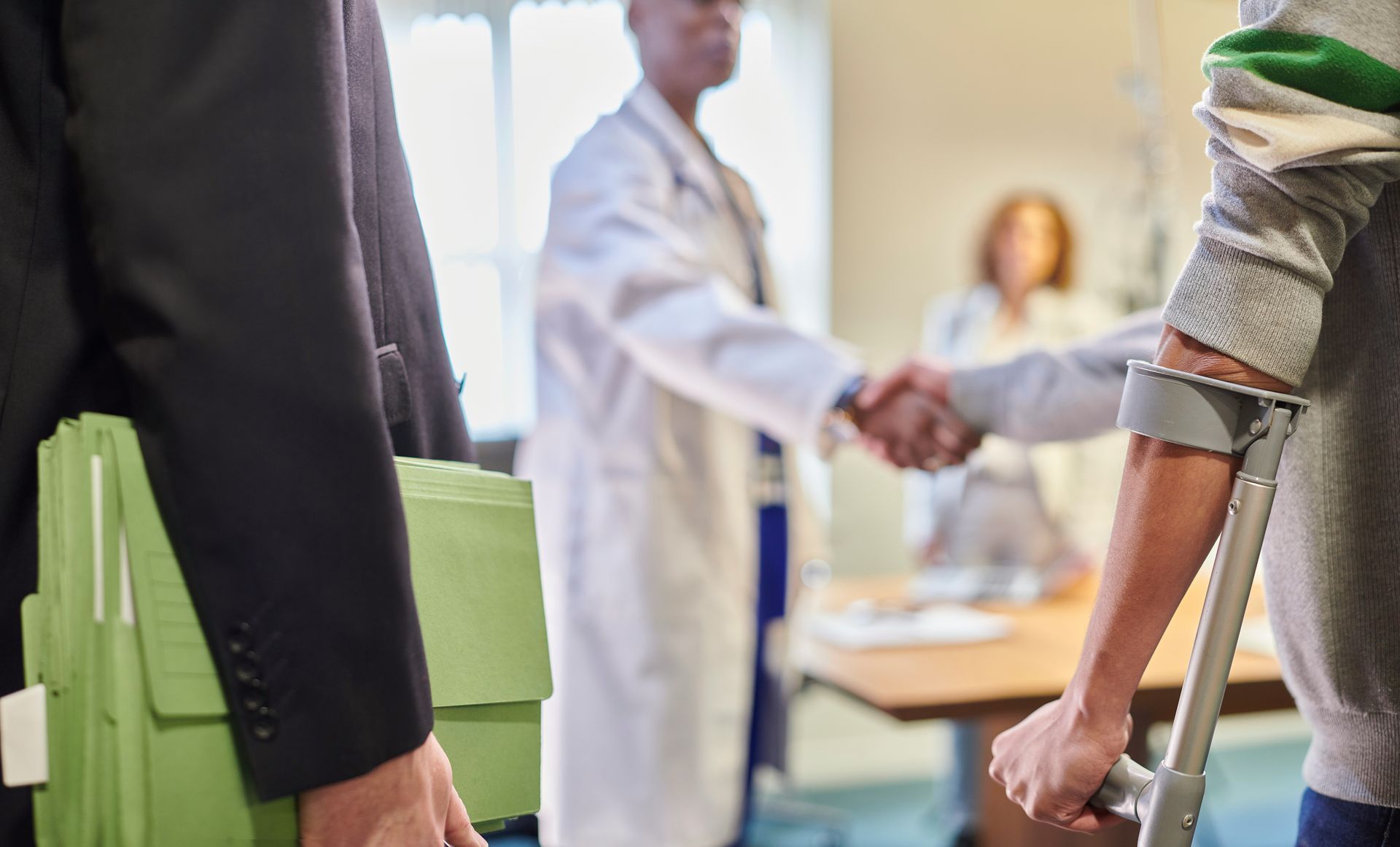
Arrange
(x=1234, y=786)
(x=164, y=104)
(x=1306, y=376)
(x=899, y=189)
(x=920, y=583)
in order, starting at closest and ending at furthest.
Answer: (x=164, y=104) < (x=1306, y=376) < (x=920, y=583) < (x=1234, y=786) < (x=899, y=189)

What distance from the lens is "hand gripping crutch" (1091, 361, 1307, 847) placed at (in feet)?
2.18

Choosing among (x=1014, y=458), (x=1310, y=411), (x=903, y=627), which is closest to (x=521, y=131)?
(x=1014, y=458)

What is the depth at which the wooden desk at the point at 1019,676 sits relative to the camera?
1.63 metres

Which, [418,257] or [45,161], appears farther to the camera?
[418,257]

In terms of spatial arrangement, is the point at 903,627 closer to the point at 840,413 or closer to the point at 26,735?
the point at 840,413

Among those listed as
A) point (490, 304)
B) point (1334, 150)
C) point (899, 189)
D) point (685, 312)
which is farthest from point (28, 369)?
point (899, 189)

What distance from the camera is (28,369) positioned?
592 mm

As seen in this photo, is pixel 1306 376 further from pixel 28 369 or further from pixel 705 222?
pixel 705 222

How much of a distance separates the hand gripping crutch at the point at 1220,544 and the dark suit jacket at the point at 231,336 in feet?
1.45

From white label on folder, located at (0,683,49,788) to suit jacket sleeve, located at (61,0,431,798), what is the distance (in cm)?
9

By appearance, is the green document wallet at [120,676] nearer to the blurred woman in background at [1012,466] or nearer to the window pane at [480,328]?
the blurred woman in background at [1012,466]

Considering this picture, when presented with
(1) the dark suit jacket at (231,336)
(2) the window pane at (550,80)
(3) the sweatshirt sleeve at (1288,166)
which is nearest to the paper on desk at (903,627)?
(3) the sweatshirt sleeve at (1288,166)

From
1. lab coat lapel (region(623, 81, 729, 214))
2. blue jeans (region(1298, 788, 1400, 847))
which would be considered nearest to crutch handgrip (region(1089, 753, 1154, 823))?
blue jeans (region(1298, 788, 1400, 847))

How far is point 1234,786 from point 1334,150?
384cm
